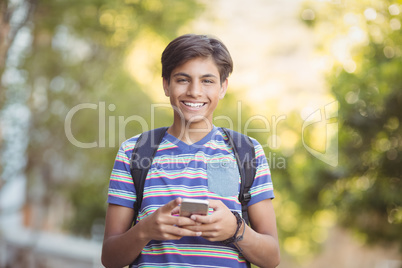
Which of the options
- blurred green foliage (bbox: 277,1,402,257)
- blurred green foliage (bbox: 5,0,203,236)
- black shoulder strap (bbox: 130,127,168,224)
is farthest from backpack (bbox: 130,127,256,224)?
blurred green foliage (bbox: 277,1,402,257)

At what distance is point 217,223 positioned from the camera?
4.83 feet

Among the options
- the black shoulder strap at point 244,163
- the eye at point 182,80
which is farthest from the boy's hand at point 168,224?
the eye at point 182,80

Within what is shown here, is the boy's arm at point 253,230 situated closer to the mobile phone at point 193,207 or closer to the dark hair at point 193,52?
the mobile phone at point 193,207

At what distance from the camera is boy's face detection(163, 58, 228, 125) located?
1.72 metres

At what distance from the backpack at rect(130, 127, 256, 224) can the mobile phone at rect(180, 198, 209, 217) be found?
0.77 ft

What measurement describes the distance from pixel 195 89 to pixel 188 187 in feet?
1.09

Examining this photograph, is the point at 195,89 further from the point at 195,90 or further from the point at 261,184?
the point at 261,184

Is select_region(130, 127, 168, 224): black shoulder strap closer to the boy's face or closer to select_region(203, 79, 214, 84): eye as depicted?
the boy's face

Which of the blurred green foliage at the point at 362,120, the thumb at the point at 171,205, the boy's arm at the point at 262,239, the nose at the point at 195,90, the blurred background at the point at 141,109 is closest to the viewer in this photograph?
the thumb at the point at 171,205

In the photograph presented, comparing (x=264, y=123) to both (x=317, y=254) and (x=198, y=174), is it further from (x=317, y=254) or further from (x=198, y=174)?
(x=198, y=174)

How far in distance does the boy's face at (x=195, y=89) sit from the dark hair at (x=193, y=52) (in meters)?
0.02

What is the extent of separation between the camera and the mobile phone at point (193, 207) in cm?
142

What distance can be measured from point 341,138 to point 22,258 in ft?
15.4

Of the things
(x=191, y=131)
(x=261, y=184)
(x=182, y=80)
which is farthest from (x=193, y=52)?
(x=261, y=184)
